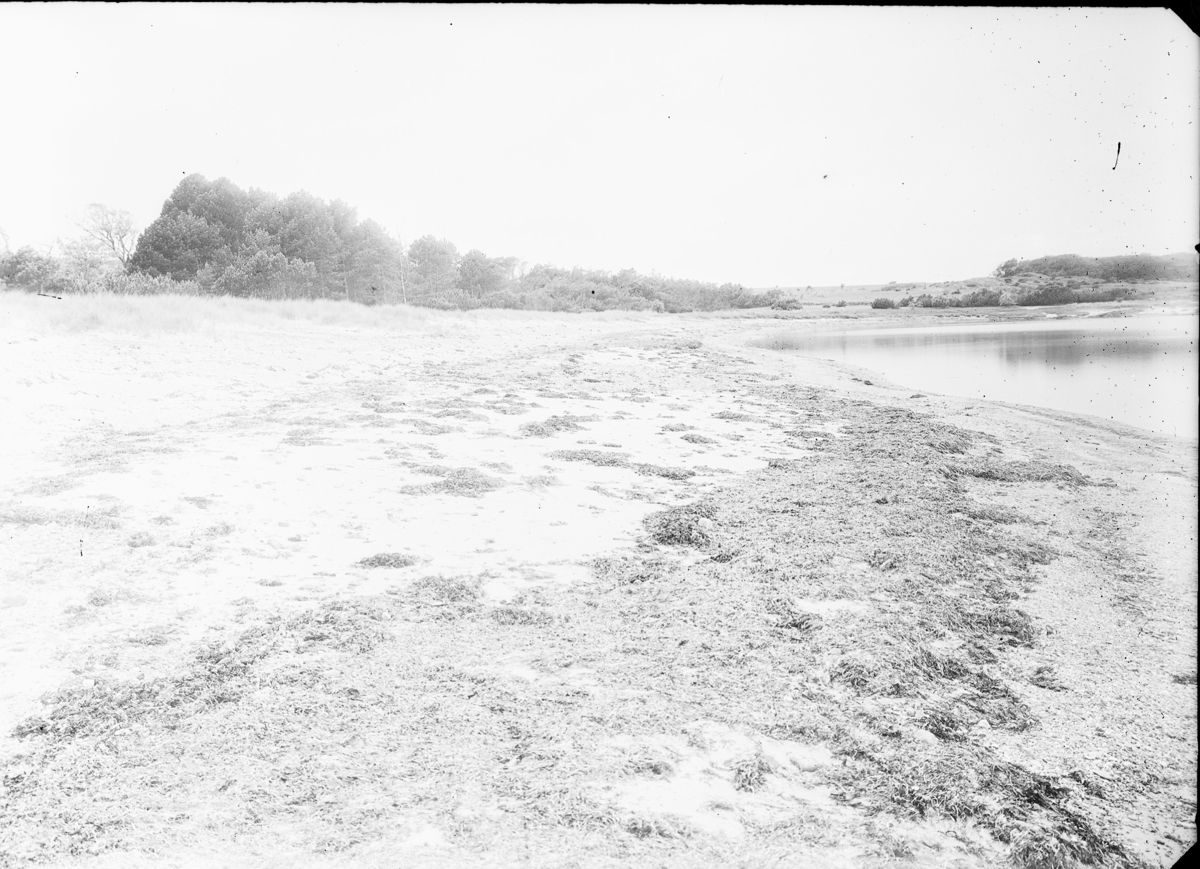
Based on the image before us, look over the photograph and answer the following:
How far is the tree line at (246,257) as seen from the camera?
41.3ft

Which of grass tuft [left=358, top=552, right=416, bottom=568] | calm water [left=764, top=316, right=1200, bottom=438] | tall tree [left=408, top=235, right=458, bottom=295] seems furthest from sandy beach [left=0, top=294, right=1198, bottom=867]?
tall tree [left=408, top=235, right=458, bottom=295]

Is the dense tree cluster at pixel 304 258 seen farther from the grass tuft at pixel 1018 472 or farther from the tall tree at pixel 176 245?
the grass tuft at pixel 1018 472

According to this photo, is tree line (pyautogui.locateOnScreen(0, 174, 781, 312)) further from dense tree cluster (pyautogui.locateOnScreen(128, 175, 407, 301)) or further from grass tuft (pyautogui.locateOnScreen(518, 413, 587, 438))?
grass tuft (pyautogui.locateOnScreen(518, 413, 587, 438))

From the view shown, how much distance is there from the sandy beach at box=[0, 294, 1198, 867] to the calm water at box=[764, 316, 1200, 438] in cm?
292

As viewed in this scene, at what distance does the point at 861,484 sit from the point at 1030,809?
3.94 metres

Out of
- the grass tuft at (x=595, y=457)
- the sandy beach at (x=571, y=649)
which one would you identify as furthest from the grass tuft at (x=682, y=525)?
the grass tuft at (x=595, y=457)

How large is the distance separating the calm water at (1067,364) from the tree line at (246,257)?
1200cm

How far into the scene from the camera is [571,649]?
3.06m

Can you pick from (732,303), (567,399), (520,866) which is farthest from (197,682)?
(732,303)

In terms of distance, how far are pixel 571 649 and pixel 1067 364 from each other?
51.0 feet

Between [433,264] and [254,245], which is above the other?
[433,264]

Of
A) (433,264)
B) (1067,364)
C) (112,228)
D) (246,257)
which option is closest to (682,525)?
(112,228)

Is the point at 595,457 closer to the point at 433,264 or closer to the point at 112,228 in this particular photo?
the point at 112,228

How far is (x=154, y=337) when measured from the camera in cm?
938
